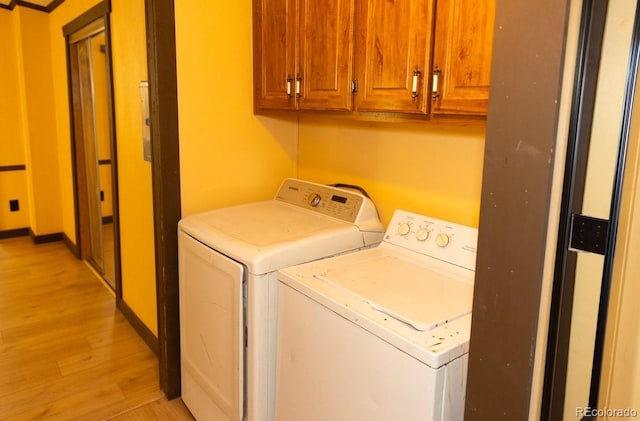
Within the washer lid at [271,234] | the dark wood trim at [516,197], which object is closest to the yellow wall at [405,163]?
the washer lid at [271,234]

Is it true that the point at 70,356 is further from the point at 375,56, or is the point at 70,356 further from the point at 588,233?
the point at 588,233

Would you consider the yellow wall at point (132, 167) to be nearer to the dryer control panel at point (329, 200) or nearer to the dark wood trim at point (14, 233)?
the dryer control panel at point (329, 200)

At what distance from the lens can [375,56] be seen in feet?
5.49

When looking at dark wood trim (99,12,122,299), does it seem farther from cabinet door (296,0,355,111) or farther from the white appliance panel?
the white appliance panel

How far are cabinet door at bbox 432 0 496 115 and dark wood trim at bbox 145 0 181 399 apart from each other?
3.78ft

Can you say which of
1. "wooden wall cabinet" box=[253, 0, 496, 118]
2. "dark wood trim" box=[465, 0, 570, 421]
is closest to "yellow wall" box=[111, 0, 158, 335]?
"wooden wall cabinet" box=[253, 0, 496, 118]

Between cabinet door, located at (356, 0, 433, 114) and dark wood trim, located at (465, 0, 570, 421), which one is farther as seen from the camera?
cabinet door, located at (356, 0, 433, 114)

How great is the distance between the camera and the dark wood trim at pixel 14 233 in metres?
4.62

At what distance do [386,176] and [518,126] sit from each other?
1234mm

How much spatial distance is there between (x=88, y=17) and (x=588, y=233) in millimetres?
3180

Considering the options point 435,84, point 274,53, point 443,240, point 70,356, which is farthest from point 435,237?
point 70,356

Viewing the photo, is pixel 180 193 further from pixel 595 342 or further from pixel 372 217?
pixel 595 342

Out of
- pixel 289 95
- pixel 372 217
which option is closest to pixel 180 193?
pixel 289 95

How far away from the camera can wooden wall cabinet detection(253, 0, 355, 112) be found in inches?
70.7
